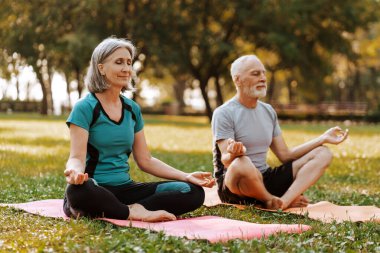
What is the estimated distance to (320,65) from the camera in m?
39.7

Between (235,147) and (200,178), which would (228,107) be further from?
(200,178)

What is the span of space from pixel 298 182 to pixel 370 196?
1.85m

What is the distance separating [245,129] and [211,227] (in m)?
1.98

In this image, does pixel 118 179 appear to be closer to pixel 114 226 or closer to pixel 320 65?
pixel 114 226

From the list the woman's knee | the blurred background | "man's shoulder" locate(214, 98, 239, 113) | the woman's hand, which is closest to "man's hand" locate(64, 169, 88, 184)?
the woman's hand

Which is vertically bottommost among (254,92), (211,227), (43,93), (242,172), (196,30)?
(211,227)

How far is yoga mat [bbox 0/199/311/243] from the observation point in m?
5.48

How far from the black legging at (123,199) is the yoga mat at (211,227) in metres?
0.14

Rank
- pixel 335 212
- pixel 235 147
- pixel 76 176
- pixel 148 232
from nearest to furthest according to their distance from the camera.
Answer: pixel 148 232, pixel 76 176, pixel 235 147, pixel 335 212

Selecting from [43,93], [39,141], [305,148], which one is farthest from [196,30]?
[305,148]

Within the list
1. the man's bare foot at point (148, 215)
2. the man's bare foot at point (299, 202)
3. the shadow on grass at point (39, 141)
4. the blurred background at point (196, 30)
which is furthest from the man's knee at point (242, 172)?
the blurred background at point (196, 30)

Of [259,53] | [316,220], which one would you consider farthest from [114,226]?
[259,53]

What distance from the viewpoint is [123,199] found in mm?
6555

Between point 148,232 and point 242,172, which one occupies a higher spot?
point 242,172
